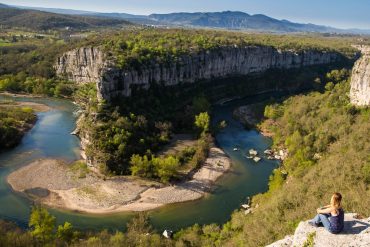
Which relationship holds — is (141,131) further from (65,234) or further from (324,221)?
(324,221)

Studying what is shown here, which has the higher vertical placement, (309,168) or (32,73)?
(32,73)

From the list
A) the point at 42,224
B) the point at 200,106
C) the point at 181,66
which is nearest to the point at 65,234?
the point at 42,224

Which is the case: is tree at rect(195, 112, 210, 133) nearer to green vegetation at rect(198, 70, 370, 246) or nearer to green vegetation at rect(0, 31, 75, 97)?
green vegetation at rect(198, 70, 370, 246)

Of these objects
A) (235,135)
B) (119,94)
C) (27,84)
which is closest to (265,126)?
(235,135)

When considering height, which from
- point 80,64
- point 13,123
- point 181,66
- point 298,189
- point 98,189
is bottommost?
point 98,189

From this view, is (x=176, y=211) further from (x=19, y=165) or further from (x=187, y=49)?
(x=187, y=49)

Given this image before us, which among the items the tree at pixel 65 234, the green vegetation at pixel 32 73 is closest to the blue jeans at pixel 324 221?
the tree at pixel 65 234
